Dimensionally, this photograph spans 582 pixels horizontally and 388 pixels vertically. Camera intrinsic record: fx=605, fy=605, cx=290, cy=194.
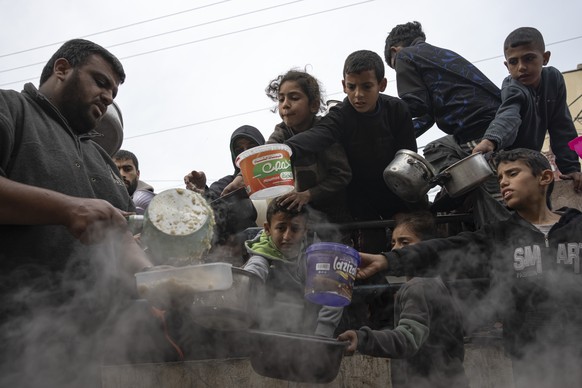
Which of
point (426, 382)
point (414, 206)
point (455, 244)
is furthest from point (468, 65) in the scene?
point (426, 382)

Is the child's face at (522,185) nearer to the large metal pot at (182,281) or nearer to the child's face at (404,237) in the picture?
the child's face at (404,237)

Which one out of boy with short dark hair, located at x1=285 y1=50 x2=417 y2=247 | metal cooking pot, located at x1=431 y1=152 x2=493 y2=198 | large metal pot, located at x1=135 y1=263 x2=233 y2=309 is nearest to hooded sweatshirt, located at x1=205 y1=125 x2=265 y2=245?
boy with short dark hair, located at x1=285 y1=50 x2=417 y2=247

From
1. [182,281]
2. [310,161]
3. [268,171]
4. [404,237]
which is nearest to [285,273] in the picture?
[268,171]

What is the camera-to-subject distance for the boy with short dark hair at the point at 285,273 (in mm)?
3404

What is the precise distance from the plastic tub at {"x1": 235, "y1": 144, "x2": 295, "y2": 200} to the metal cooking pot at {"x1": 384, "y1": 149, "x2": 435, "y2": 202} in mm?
725

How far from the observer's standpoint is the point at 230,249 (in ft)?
13.5

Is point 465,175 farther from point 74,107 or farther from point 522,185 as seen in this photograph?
point 74,107

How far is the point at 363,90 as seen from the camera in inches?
169

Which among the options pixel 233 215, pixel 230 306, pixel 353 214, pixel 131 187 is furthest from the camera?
pixel 131 187

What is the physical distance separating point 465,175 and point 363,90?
0.95 m

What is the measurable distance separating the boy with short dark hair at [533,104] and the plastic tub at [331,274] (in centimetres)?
169

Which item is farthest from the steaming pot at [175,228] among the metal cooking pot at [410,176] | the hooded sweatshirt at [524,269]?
the metal cooking pot at [410,176]

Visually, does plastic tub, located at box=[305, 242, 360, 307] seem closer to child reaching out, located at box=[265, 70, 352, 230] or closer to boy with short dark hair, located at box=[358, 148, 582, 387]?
boy with short dark hair, located at box=[358, 148, 582, 387]

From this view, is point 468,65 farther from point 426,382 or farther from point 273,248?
point 426,382
